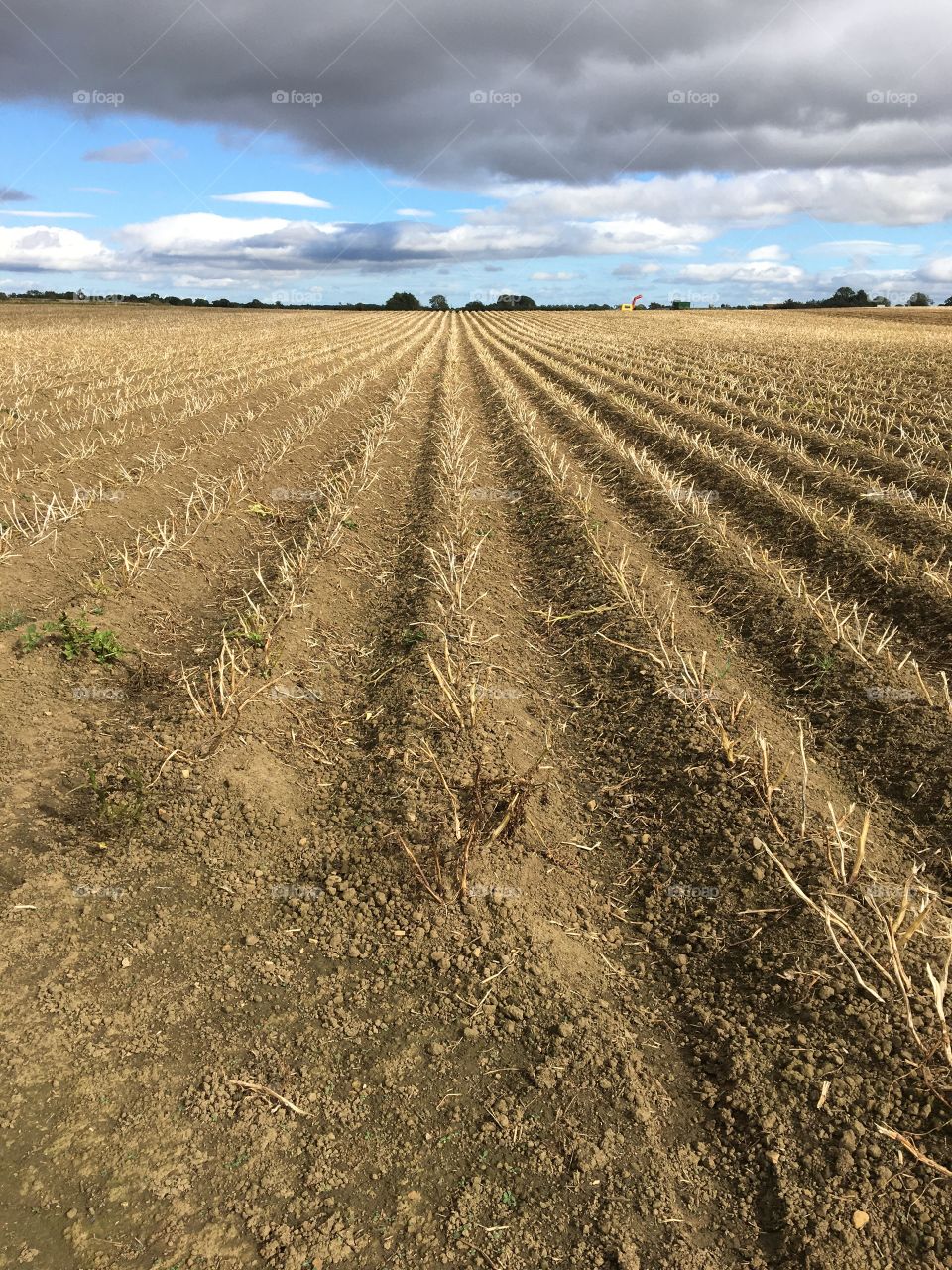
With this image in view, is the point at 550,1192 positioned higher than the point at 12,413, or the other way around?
the point at 12,413

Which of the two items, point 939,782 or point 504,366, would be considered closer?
point 939,782

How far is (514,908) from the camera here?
10.9 feet

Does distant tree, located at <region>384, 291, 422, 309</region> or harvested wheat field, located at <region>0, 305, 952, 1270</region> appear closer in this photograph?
harvested wheat field, located at <region>0, 305, 952, 1270</region>

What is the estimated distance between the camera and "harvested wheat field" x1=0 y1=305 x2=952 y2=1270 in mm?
2271

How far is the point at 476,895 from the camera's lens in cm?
334

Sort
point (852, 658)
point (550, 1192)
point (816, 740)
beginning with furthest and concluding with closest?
point (852, 658), point (816, 740), point (550, 1192)

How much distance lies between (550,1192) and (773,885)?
159cm

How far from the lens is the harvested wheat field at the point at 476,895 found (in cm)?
227

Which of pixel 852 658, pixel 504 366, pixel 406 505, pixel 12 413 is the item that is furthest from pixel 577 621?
pixel 504 366


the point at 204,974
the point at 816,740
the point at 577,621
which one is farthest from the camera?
the point at 577,621

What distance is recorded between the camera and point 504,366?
2306 centimetres

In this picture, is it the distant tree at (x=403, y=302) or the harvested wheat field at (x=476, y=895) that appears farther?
the distant tree at (x=403, y=302)

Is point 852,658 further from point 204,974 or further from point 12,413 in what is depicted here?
point 12,413

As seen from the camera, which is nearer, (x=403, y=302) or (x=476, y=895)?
(x=476, y=895)
